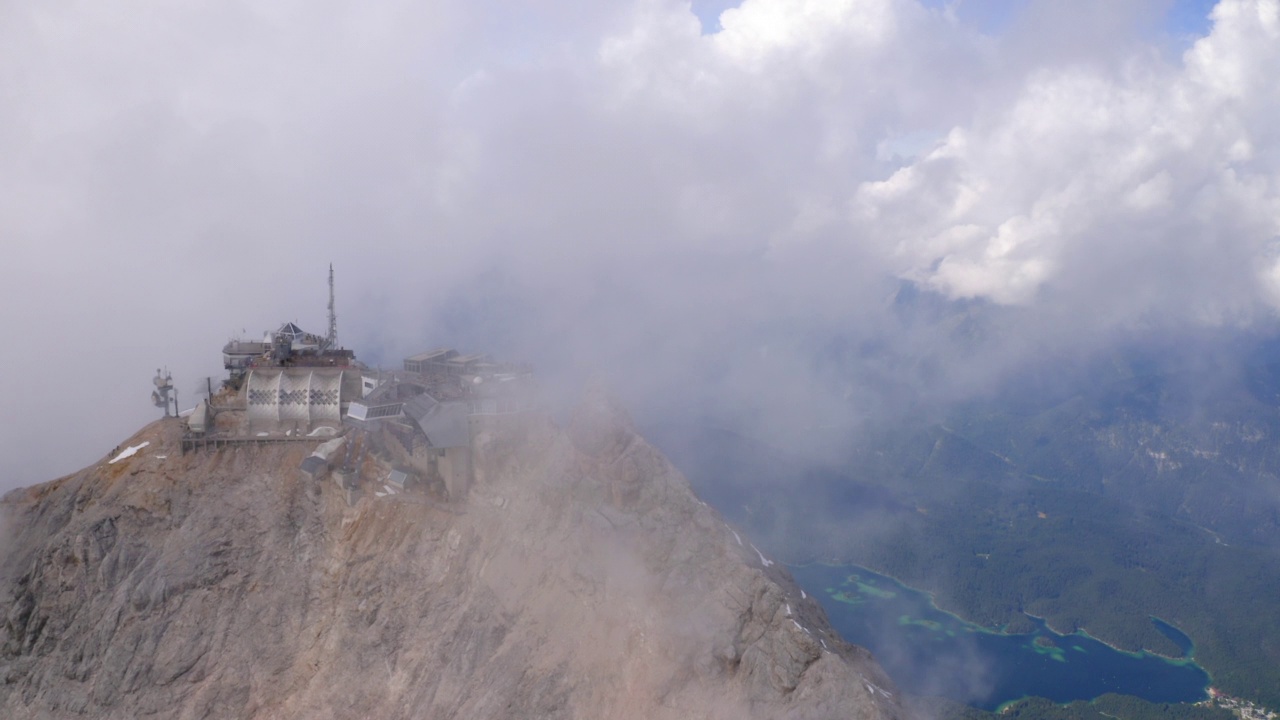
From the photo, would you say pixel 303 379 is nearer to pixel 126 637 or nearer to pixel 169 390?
pixel 169 390

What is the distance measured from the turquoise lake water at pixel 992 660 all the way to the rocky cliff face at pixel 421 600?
341 ft

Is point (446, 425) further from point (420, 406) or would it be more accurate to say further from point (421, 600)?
point (421, 600)

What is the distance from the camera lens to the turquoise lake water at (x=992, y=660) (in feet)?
514

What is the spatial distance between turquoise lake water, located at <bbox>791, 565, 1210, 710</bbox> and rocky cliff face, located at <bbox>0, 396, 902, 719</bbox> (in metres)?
104

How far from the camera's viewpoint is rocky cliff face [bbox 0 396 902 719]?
53906 millimetres

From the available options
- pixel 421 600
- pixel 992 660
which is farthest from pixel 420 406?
pixel 992 660

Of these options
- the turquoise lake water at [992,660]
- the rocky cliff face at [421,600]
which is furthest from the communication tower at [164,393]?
the turquoise lake water at [992,660]

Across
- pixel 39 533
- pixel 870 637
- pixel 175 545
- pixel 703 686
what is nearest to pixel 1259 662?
pixel 870 637

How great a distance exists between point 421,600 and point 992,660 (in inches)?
6131

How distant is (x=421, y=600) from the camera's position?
6241 cm

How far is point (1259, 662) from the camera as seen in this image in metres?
176

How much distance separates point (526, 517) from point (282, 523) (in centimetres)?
2337

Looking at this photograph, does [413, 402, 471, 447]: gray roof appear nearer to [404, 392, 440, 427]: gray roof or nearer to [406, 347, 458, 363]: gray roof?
[404, 392, 440, 427]: gray roof

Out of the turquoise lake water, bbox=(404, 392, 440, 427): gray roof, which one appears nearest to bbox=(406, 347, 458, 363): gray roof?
bbox=(404, 392, 440, 427): gray roof
